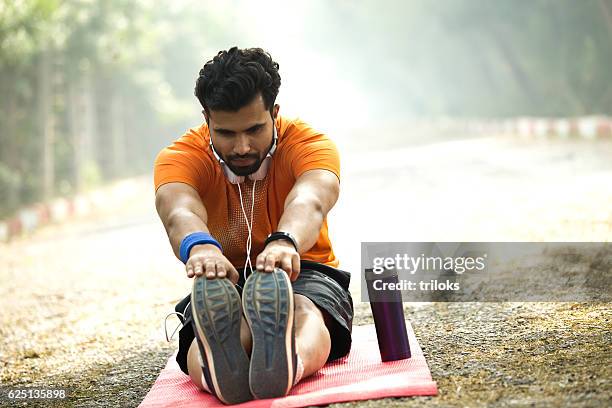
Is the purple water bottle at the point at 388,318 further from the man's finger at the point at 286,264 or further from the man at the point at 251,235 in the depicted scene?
the man's finger at the point at 286,264

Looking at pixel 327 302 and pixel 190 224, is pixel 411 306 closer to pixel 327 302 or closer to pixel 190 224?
pixel 327 302

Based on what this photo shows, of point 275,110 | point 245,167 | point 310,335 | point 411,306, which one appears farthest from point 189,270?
point 411,306

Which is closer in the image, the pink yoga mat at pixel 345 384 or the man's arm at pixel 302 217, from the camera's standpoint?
the pink yoga mat at pixel 345 384

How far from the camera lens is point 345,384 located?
147 inches

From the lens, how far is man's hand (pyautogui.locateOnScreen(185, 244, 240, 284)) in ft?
11.8

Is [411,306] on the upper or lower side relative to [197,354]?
lower

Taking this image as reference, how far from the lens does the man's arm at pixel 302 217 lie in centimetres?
365

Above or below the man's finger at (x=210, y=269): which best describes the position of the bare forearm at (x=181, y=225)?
above

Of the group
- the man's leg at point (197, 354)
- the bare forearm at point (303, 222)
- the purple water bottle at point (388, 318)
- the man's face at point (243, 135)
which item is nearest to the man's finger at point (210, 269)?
the man's leg at point (197, 354)

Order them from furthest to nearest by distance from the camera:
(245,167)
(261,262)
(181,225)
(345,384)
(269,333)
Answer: (245,167), (181,225), (345,384), (261,262), (269,333)

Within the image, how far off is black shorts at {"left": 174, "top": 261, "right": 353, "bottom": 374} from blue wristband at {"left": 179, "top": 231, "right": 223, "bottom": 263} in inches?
10.2

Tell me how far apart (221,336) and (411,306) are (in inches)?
96.6

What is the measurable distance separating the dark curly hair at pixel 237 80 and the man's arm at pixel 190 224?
40cm

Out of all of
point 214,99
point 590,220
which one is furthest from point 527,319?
point 590,220
